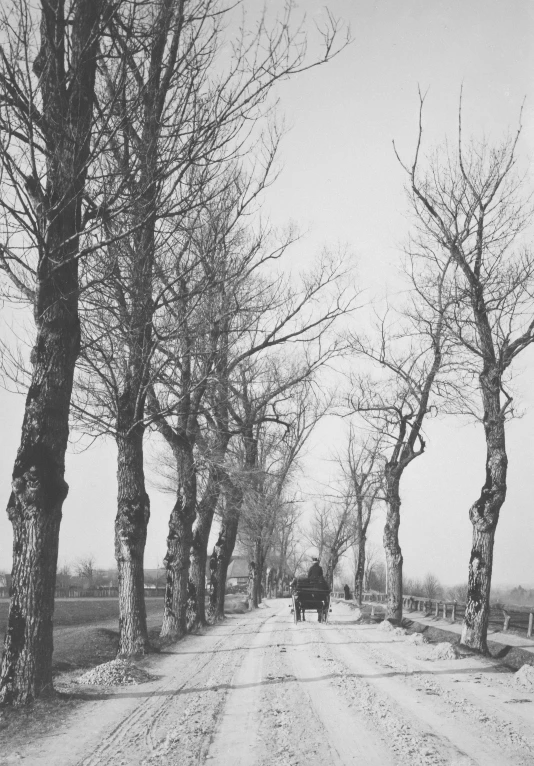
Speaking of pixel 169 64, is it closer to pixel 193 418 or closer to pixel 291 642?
pixel 193 418

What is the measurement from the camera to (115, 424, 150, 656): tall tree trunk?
12.2 meters

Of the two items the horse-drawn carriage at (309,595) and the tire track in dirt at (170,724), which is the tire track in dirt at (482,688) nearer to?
the tire track in dirt at (170,724)

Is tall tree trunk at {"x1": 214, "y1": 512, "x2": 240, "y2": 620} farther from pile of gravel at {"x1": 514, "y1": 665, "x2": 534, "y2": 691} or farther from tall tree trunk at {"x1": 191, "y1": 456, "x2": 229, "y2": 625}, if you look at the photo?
pile of gravel at {"x1": 514, "y1": 665, "x2": 534, "y2": 691}

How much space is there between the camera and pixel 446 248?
15.3m

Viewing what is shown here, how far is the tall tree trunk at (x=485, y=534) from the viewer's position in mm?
13039

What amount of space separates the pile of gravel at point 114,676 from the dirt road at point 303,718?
0.85ft

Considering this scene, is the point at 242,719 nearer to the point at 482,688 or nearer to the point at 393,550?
the point at 482,688

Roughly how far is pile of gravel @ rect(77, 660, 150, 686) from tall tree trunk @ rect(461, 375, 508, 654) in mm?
6980

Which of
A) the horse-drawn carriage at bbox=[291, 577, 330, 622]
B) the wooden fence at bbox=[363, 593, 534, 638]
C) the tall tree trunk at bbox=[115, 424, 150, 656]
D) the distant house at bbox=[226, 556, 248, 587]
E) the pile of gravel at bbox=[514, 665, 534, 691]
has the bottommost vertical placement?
the distant house at bbox=[226, 556, 248, 587]

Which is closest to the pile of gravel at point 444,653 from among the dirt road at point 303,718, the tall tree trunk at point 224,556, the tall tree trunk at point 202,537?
the dirt road at point 303,718

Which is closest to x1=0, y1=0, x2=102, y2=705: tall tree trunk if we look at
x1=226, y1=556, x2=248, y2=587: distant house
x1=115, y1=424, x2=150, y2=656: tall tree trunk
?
x1=115, y1=424, x2=150, y2=656: tall tree trunk

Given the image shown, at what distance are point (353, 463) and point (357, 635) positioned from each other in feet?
83.1

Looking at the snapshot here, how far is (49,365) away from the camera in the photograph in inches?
304

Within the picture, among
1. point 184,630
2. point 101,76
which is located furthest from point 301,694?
point 184,630
